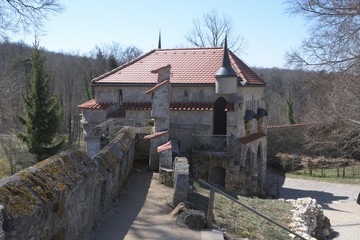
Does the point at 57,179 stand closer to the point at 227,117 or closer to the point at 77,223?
the point at 77,223

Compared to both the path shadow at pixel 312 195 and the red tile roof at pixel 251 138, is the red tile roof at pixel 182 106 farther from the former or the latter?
the path shadow at pixel 312 195

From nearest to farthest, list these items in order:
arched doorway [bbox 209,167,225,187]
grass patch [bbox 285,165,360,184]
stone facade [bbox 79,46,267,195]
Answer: stone facade [bbox 79,46,267,195] → arched doorway [bbox 209,167,225,187] → grass patch [bbox 285,165,360,184]

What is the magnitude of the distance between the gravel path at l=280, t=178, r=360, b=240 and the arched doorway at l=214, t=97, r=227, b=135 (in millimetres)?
5499

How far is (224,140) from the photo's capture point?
1698 cm

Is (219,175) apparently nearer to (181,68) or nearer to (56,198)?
(181,68)

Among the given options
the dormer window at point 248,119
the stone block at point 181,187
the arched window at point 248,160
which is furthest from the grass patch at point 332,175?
the stone block at point 181,187

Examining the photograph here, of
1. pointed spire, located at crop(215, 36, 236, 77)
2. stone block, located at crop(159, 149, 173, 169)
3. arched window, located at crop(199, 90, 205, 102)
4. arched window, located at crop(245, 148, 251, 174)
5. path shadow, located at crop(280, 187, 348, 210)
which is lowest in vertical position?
path shadow, located at crop(280, 187, 348, 210)

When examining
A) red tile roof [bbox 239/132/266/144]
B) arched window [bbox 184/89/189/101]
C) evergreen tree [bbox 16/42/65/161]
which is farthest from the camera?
evergreen tree [bbox 16/42/65/161]

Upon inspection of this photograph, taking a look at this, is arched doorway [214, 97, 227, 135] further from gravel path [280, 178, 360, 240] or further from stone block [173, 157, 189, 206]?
stone block [173, 157, 189, 206]

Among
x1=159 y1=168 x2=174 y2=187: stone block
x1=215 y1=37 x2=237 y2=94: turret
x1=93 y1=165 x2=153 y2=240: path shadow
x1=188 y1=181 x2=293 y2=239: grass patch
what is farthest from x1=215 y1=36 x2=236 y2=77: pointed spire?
x1=188 y1=181 x2=293 y2=239: grass patch

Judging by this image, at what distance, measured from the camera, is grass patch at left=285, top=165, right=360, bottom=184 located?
77.9ft

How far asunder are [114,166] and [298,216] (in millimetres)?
6024

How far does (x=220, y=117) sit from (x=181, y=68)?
336 cm

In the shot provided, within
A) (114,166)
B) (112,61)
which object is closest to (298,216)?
(114,166)
